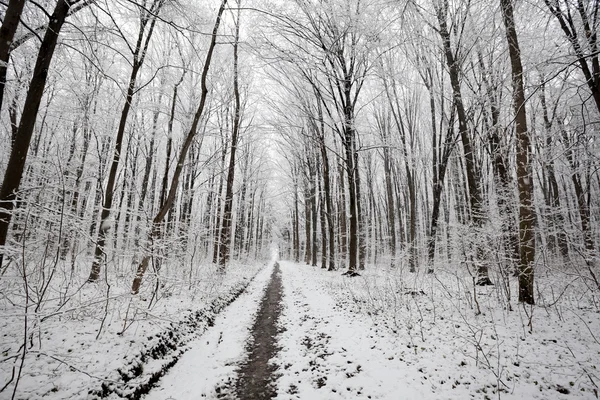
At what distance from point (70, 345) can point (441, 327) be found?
19.0 feet

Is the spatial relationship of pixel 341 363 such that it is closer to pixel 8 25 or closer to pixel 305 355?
pixel 305 355

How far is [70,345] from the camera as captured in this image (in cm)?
323

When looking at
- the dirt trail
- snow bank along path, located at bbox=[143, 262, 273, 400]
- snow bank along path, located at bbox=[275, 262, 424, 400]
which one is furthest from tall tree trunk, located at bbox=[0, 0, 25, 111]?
snow bank along path, located at bbox=[275, 262, 424, 400]

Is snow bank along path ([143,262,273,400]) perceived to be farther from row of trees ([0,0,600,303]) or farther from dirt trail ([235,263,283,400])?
row of trees ([0,0,600,303])

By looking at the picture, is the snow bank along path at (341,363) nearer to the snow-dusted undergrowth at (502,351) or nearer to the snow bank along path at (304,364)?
the snow bank along path at (304,364)

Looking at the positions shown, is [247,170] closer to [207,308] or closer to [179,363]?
[207,308]

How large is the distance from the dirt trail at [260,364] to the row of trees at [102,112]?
7.58ft

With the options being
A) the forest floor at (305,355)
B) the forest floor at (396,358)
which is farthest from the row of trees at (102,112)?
the forest floor at (396,358)

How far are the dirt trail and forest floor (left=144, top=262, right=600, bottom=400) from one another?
17 millimetres

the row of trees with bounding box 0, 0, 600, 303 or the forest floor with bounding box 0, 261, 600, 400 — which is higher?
the row of trees with bounding box 0, 0, 600, 303

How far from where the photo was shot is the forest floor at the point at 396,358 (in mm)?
2920

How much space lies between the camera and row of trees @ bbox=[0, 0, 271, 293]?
3.17m

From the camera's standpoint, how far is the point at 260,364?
3.87 metres

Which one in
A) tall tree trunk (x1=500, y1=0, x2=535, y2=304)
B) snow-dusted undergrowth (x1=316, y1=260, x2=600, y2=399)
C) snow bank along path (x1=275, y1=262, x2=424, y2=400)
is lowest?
snow bank along path (x1=275, y1=262, x2=424, y2=400)
